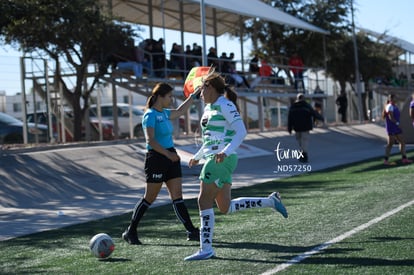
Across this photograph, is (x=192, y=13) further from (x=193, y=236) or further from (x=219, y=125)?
(x=219, y=125)

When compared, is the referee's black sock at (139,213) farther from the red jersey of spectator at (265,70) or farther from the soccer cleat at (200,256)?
the red jersey of spectator at (265,70)

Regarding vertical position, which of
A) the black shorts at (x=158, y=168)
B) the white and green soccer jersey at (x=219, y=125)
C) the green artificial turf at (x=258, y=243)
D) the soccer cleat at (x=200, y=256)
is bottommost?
the green artificial turf at (x=258, y=243)

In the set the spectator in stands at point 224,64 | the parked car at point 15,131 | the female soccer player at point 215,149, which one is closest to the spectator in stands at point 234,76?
the spectator in stands at point 224,64

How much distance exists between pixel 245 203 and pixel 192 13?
22222mm

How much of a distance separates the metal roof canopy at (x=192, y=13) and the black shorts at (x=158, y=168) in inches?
636

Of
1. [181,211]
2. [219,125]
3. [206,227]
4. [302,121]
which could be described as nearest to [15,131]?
[302,121]

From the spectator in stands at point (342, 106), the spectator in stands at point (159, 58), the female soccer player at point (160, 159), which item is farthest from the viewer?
the spectator in stands at point (342, 106)

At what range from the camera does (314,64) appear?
38844 mm

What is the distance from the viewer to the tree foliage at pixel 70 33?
1966cm

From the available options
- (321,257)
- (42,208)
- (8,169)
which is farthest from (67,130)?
(321,257)

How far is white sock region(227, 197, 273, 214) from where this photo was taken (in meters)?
8.02

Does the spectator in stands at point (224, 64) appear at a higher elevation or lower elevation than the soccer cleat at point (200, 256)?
higher

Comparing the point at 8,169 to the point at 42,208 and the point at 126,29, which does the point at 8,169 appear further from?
the point at 126,29

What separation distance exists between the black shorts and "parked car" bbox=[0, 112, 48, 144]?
1285cm
